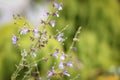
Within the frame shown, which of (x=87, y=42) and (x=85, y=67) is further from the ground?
(x=87, y=42)

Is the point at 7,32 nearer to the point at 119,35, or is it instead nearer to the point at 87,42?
the point at 87,42

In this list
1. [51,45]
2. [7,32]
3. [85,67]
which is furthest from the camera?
[85,67]

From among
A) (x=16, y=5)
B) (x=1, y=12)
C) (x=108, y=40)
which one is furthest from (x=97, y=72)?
(x=16, y=5)

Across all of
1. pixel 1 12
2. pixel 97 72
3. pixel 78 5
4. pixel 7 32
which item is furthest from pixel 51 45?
pixel 1 12

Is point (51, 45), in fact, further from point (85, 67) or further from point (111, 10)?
point (111, 10)

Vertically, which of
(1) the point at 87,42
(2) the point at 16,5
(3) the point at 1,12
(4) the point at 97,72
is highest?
(2) the point at 16,5

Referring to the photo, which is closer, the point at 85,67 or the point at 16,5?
the point at 85,67

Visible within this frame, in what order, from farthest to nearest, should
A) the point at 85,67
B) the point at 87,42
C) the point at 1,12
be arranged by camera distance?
the point at 1,12, the point at 87,42, the point at 85,67
